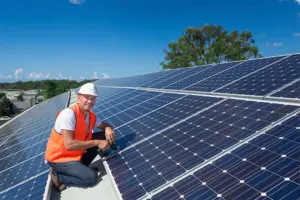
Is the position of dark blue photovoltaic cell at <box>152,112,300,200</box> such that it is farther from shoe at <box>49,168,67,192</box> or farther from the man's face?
shoe at <box>49,168,67,192</box>

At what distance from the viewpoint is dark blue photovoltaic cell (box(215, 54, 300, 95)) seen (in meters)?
7.02

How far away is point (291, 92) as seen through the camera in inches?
230

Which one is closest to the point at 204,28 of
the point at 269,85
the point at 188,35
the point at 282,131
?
the point at 188,35

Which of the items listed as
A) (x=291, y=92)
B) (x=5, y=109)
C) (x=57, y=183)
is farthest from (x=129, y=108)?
(x=5, y=109)

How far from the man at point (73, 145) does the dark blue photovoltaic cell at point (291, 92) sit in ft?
14.9

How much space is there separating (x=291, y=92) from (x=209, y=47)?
45.3 m

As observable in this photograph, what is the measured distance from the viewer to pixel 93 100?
5570 mm

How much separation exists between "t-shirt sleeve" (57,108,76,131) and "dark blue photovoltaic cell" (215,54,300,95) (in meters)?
5.02

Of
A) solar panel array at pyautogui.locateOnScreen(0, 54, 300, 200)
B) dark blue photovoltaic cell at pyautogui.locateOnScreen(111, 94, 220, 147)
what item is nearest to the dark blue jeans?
solar panel array at pyautogui.locateOnScreen(0, 54, 300, 200)

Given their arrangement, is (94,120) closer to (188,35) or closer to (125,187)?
(125,187)

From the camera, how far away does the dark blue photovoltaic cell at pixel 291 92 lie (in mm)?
5566

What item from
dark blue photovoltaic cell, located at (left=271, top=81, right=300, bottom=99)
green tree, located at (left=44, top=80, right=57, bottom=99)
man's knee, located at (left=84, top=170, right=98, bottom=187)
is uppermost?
dark blue photovoltaic cell, located at (left=271, top=81, right=300, bottom=99)

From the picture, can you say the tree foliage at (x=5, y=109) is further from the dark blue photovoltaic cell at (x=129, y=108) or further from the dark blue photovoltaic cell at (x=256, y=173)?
the dark blue photovoltaic cell at (x=256, y=173)

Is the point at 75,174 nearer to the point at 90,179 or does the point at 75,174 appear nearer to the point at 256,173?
the point at 90,179
